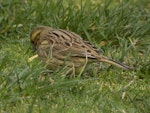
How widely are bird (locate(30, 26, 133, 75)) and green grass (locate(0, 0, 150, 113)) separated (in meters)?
0.15

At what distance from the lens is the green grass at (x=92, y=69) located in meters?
5.81

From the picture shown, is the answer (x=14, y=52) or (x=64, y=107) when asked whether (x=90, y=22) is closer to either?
(x=14, y=52)

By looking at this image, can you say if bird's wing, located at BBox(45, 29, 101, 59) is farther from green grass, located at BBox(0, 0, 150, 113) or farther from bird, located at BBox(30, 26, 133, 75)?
green grass, located at BBox(0, 0, 150, 113)

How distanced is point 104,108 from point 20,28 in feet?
8.07

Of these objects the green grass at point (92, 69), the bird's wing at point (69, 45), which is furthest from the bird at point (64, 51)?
the green grass at point (92, 69)

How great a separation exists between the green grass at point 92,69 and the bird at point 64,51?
15cm

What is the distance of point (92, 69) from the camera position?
693cm

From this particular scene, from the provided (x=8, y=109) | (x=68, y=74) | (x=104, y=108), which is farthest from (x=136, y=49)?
(x=8, y=109)

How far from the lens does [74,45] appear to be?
270 inches

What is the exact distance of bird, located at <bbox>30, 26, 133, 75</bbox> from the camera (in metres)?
6.64

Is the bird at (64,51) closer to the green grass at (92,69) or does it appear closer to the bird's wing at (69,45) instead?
the bird's wing at (69,45)

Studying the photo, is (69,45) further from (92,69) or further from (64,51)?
(92,69)

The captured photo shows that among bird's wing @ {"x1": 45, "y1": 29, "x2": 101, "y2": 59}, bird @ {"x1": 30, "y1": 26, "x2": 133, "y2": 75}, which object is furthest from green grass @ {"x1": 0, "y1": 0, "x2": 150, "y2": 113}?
bird's wing @ {"x1": 45, "y1": 29, "x2": 101, "y2": 59}

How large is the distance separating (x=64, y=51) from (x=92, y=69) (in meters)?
0.36
